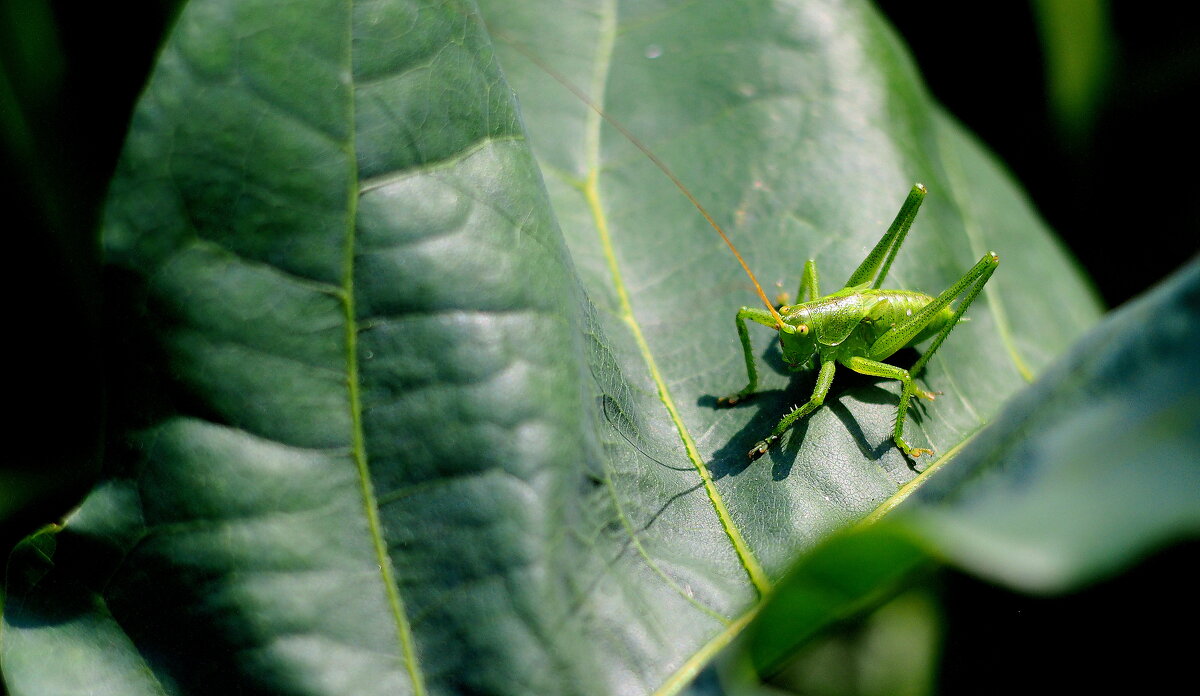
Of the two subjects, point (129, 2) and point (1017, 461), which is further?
point (129, 2)

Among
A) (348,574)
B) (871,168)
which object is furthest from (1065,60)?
(348,574)

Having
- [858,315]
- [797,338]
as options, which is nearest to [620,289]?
[797,338]

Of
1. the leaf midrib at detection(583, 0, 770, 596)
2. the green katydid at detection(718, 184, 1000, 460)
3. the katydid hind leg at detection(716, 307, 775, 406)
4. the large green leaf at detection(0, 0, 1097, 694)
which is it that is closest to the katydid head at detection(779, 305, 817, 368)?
the green katydid at detection(718, 184, 1000, 460)

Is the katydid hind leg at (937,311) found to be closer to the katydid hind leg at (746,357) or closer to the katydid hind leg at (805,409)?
the katydid hind leg at (805,409)

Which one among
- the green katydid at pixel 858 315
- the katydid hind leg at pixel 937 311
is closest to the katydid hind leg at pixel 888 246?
the green katydid at pixel 858 315

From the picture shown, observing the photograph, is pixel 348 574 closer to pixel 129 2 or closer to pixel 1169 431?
pixel 1169 431
